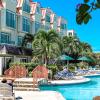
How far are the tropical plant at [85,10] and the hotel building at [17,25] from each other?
26.8 metres

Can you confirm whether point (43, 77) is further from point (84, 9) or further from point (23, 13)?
point (84, 9)

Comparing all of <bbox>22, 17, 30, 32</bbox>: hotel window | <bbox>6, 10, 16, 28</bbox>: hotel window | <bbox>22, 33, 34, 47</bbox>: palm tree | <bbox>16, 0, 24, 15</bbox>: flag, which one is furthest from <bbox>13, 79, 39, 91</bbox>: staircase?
<bbox>16, 0, 24, 15</bbox>: flag

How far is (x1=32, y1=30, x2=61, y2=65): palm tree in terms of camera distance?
31.2 m

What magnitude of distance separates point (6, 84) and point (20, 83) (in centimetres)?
871

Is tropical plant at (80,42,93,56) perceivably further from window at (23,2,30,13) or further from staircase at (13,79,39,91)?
staircase at (13,79,39,91)

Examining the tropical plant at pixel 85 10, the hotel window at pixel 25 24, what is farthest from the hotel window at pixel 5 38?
the tropical plant at pixel 85 10

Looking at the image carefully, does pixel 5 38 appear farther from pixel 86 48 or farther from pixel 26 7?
pixel 86 48

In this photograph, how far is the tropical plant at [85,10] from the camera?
1950mm

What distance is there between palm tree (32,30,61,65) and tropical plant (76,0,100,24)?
29.0m

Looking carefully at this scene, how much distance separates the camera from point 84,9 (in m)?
1.96

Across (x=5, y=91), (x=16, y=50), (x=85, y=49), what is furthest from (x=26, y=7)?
(x=5, y=91)

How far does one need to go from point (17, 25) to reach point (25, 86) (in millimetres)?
20134

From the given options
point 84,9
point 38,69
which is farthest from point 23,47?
point 84,9

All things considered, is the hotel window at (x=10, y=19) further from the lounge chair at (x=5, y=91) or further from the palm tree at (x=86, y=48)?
the lounge chair at (x=5, y=91)
